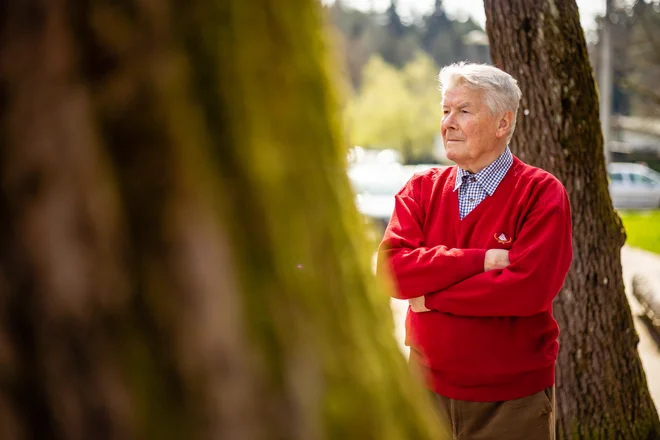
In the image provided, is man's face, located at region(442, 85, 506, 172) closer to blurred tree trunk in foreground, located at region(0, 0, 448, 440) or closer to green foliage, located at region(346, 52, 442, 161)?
blurred tree trunk in foreground, located at region(0, 0, 448, 440)

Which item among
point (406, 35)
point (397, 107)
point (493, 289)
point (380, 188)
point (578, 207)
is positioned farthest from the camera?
point (406, 35)

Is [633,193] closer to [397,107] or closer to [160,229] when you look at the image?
[397,107]

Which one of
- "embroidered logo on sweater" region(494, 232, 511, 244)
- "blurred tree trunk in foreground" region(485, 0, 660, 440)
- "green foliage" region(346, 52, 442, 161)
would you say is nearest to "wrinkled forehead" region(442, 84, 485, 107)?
"embroidered logo on sweater" region(494, 232, 511, 244)

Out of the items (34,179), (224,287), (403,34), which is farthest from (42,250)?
(403,34)

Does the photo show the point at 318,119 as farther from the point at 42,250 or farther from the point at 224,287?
the point at 42,250

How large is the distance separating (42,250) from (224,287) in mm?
213

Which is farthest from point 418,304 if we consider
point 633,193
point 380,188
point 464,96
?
point 633,193

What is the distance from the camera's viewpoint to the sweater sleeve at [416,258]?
2.57 metres

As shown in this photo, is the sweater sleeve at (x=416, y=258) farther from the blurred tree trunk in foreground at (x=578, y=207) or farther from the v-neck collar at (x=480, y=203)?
the blurred tree trunk in foreground at (x=578, y=207)

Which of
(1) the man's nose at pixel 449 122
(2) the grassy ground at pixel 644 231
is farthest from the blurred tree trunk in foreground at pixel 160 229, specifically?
(2) the grassy ground at pixel 644 231

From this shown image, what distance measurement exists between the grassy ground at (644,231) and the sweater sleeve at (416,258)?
12.6 metres

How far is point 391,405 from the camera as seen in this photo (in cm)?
109

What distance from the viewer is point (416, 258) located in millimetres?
2660

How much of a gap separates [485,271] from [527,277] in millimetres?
140
